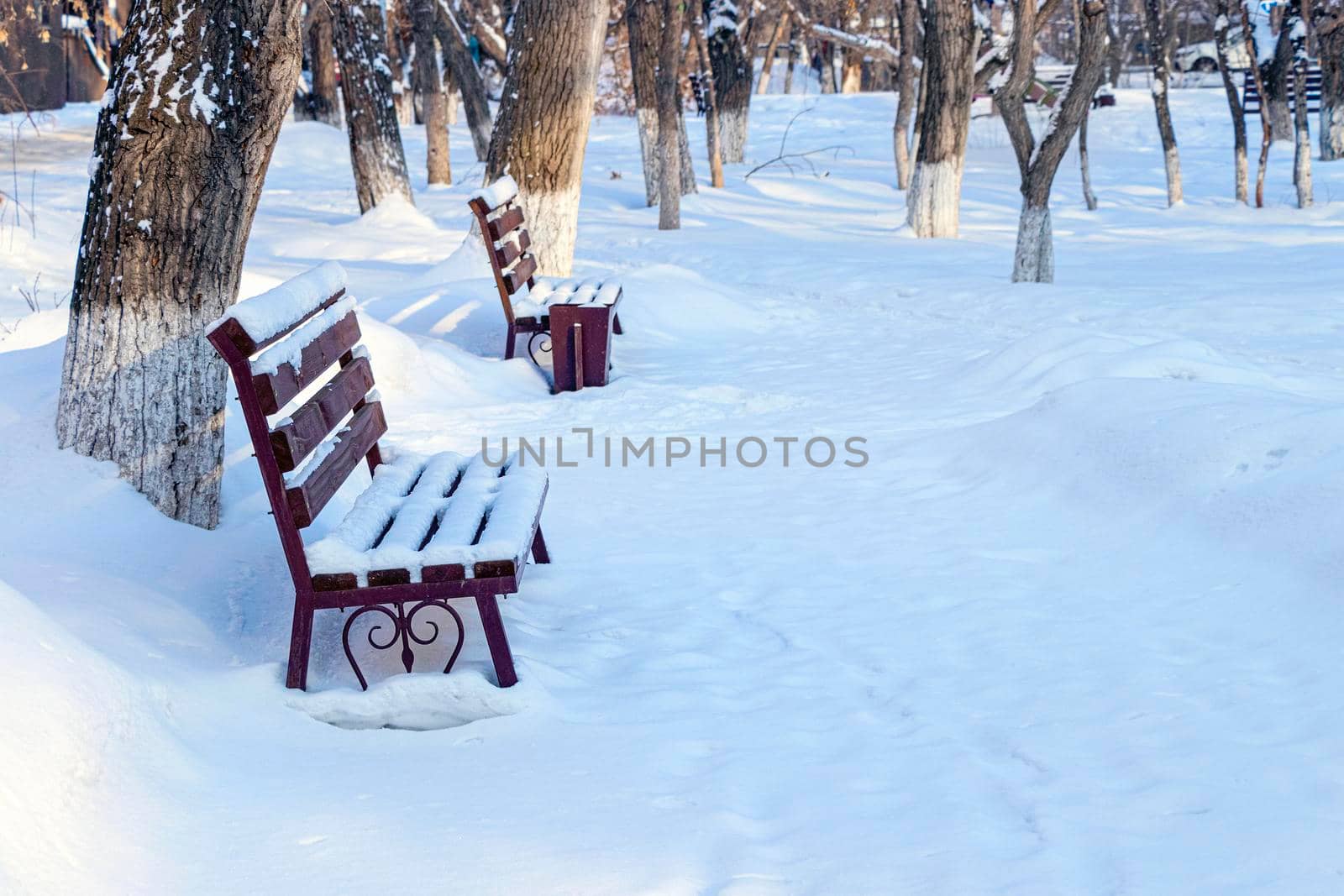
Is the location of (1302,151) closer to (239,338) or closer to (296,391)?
(296,391)

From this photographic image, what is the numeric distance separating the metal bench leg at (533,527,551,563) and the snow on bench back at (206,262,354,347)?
108 centimetres

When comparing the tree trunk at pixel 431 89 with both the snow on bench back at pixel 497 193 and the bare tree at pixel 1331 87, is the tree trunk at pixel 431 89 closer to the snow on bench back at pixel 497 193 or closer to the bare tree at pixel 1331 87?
the snow on bench back at pixel 497 193

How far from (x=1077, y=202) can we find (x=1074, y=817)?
61.3 ft

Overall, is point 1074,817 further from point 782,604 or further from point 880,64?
point 880,64

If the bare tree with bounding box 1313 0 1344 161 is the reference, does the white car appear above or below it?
above

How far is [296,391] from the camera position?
335 centimetres

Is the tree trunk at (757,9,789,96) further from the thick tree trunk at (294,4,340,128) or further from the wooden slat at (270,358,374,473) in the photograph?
the wooden slat at (270,358,374,473)

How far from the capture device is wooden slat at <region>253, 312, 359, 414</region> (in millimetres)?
3150

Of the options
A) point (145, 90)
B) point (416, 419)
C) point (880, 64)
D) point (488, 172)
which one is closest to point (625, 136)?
point (880, 64)

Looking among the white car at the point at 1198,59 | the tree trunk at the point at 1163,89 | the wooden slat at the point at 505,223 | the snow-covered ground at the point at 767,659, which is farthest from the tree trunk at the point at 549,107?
the white car at the point at 1198,59

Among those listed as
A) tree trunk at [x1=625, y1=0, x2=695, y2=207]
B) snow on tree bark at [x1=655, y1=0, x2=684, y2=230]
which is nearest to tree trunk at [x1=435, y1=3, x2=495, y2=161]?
tree trunk at [x1=625, y1=0, x2=695, y2=207]

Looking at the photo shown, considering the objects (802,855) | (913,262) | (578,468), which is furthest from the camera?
(913,262)

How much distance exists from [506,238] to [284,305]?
4.80 m

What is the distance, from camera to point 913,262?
39.9 ft
